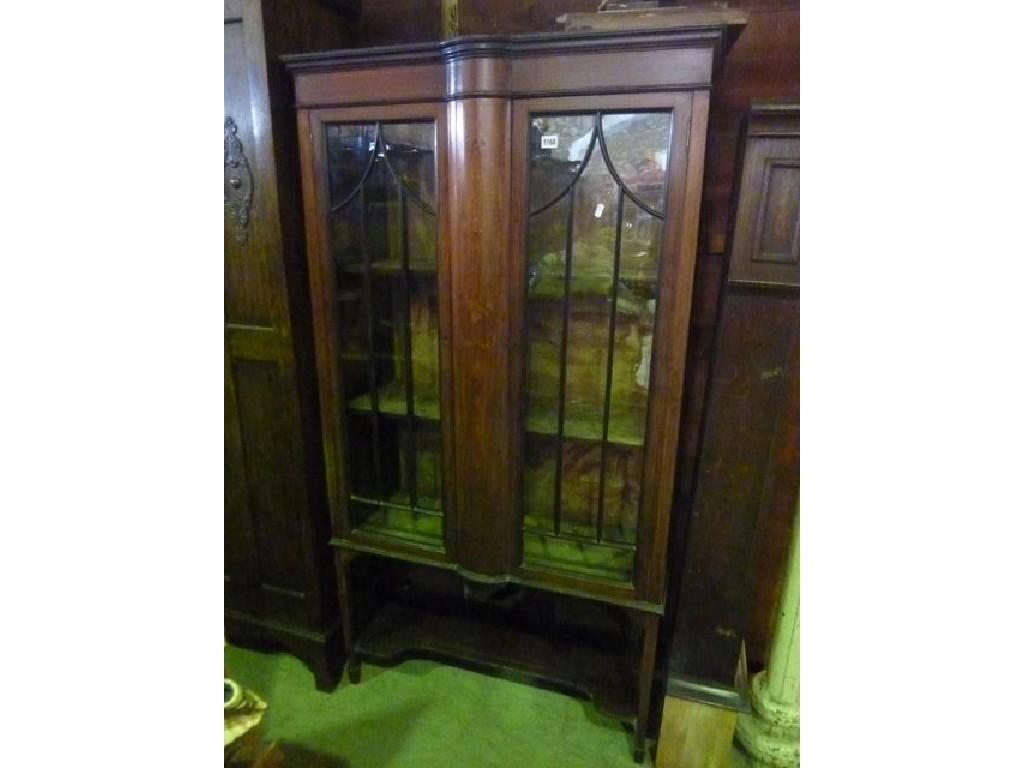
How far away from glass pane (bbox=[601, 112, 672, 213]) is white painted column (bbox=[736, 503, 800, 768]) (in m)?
0.88

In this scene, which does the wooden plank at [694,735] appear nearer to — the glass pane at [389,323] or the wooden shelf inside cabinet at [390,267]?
the glass pane at [389,323]

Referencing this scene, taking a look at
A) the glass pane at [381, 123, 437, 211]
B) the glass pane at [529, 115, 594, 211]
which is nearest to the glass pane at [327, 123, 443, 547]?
the glass pane at [381, 123, 437, 211]

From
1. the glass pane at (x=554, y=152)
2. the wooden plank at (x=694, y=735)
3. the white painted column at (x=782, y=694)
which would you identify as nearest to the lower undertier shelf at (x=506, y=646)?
the wooden plank at (x=694, y=735)

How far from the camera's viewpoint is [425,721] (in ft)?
4.92

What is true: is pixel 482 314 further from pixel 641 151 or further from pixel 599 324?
pixel 641 151

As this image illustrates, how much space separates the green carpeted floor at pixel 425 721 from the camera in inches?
55.4

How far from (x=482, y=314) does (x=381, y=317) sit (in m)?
0.32

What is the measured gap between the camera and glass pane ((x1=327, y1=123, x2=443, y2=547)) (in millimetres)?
1169

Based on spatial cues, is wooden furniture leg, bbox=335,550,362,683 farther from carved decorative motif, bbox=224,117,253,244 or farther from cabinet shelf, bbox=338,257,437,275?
carved decorative motif, bbox=224,117,253,244

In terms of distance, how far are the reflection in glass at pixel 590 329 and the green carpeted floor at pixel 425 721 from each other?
1.75ft

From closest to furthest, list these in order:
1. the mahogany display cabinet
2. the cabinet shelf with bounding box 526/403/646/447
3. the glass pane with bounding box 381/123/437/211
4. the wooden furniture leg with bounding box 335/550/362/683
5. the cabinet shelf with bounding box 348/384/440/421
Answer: the mahogany display cabinet
the glass pane with bounding box 381/123/437/211
the cabinet shelf with bounding box 526/403/646/447
the cabinet shelf with bounding box 348/384/440/421
the wooden furniture leg with bounding box 335/550/362/683

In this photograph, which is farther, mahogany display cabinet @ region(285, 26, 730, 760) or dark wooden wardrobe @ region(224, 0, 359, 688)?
dark wooden wardrobe @ region(224, 0, 359, 688)

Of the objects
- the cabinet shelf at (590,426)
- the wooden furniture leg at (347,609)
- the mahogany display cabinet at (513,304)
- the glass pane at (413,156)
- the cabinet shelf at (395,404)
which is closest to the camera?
the mahogany display cabinet at (513,304)

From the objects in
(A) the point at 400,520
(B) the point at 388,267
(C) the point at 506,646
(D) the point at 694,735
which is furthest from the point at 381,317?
(D) the point at 694,735
